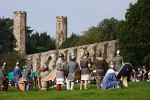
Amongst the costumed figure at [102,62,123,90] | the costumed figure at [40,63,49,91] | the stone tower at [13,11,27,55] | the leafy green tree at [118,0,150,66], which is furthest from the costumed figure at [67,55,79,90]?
the stone tower at [13,11,27,55]

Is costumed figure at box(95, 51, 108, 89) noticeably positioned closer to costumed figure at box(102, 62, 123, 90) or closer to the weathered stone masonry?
costumed figure at box(102, 62, 123, 90)

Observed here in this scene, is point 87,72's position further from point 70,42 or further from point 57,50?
point 70,42

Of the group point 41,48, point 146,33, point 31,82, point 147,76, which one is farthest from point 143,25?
point 41,48

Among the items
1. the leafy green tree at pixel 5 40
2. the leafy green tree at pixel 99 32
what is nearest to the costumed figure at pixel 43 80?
the leafy green tree at pixel 5 40

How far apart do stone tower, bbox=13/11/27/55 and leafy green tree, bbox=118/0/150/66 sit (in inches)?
1986

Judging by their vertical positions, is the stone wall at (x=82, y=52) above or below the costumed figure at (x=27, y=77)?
above

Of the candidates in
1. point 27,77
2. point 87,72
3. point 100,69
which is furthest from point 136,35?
point 100,69

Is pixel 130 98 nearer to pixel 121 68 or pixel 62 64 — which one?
pixel 121 68

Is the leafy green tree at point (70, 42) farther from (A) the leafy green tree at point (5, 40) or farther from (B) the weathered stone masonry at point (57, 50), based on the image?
(A) the leafy green tree at point (5, 40)

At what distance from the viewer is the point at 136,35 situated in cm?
5981

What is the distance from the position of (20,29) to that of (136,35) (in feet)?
180

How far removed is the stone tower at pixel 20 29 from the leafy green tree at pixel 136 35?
50.4 m

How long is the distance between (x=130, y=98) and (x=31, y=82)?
12.0m

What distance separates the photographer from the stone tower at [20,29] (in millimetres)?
111125
